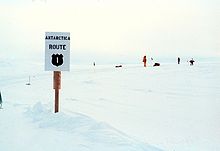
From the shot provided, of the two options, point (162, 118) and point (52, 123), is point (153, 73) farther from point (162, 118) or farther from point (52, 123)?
point (52, 123)

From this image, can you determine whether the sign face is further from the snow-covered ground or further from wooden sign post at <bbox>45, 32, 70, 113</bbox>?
the snow-covered ground

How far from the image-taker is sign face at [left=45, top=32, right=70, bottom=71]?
9.86 metres

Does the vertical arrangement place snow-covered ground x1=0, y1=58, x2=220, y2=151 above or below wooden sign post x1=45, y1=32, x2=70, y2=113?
below

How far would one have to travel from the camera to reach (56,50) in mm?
9875

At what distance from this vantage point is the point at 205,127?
33.5 ft

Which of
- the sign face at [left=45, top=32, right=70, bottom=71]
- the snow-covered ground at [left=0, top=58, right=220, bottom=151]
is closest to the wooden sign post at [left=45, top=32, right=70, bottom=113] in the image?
the sign face at [left=45, top=32, right=70, bottom=71]

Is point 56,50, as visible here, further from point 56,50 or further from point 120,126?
point 120,126

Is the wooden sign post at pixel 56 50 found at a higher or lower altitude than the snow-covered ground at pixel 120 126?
higher

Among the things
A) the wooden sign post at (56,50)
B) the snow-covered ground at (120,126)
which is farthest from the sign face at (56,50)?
the snow-covered ground at (120,126)

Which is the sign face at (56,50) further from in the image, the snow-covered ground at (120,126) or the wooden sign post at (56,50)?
the snow-covered ground at (120,126)

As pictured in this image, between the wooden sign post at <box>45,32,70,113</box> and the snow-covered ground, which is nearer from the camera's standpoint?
the snow-covered ground

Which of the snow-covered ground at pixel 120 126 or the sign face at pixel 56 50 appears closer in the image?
the snow-covered ground at pixel 120 126

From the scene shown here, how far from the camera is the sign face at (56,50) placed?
986 centimetres

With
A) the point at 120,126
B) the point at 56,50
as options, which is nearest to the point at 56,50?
the point at 56,50
